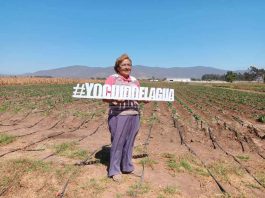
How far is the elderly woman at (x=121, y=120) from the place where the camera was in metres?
5.55

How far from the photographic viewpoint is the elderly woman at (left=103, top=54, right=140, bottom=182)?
5551mm

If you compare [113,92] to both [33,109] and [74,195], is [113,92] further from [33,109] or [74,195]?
[33,109]

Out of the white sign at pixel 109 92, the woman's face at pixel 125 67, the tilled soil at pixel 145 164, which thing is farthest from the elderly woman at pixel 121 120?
the tilled soil at pixel 145 164

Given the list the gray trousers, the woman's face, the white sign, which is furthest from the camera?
the gray trousers

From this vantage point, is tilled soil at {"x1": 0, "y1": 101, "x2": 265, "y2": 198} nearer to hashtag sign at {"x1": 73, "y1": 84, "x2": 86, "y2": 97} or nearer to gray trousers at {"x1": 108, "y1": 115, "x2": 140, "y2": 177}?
gray trousers at {"x1": 108, "y1": 115, "x2": 140, "y2": 177}

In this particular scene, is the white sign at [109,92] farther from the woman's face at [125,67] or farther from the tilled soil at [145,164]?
the tilled soil at [145,164]

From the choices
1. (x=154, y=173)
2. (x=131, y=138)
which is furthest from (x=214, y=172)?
(x=131, y=138)

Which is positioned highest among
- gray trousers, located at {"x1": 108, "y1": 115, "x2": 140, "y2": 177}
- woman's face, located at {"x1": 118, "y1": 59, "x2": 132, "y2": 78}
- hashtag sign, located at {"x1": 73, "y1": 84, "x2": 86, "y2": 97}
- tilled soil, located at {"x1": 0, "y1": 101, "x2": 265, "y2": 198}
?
woman's face, located at {"x1": 118, "y1": 59, "x2": 132, "y2": 78}

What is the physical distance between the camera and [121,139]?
5.77 meters

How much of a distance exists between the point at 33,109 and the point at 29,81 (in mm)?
45399

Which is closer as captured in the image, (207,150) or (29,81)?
(207,150)

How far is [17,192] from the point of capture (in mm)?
5250

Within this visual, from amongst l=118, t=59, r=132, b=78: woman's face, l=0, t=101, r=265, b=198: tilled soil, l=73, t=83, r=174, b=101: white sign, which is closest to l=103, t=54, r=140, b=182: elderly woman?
l=118, t=59, r=132, b=78: woman's face

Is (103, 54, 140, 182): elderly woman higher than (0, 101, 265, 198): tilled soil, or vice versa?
(103, 54, 140, 182): elderly woman
